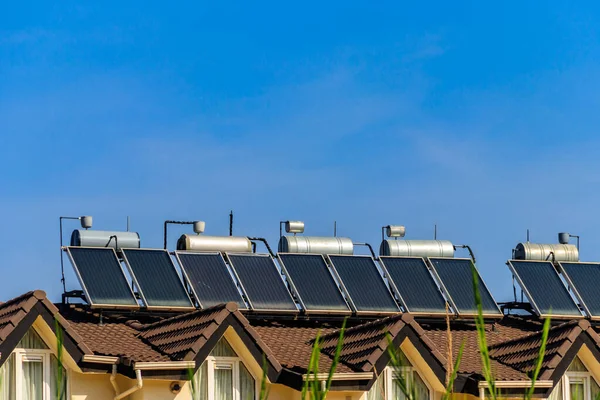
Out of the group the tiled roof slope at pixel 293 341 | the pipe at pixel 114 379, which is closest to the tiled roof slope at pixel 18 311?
the pipe at pixel 114 379

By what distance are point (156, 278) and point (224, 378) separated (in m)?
5.99

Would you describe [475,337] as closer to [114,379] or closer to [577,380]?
[577,380]

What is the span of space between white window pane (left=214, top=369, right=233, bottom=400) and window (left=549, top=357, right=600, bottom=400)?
26.3 ft

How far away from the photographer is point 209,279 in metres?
32.6

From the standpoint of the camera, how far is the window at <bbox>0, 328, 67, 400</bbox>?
24828 mm

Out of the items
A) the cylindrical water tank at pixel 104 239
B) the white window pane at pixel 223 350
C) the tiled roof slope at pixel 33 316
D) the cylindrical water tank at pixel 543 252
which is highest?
the cylindrical water tank at pixel 543 252

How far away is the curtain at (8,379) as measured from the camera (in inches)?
973

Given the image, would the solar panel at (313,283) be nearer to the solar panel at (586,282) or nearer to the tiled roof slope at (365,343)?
the tiled roof slope at (365,343)

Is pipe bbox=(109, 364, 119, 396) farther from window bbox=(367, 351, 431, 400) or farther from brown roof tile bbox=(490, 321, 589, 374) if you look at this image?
brown roof tile bbox=(490, 321, 589, 374)

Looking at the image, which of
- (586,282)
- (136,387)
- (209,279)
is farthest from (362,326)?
(586,282)

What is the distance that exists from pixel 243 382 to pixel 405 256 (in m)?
11.4

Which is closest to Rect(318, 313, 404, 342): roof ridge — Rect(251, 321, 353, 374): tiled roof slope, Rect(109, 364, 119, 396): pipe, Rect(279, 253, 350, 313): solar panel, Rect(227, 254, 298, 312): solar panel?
Rect(251, 321, 353, 374): tiled roof slope

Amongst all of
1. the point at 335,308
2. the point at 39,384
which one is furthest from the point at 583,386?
the point at 39,384

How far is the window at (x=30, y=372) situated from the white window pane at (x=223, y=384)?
3.34 m
